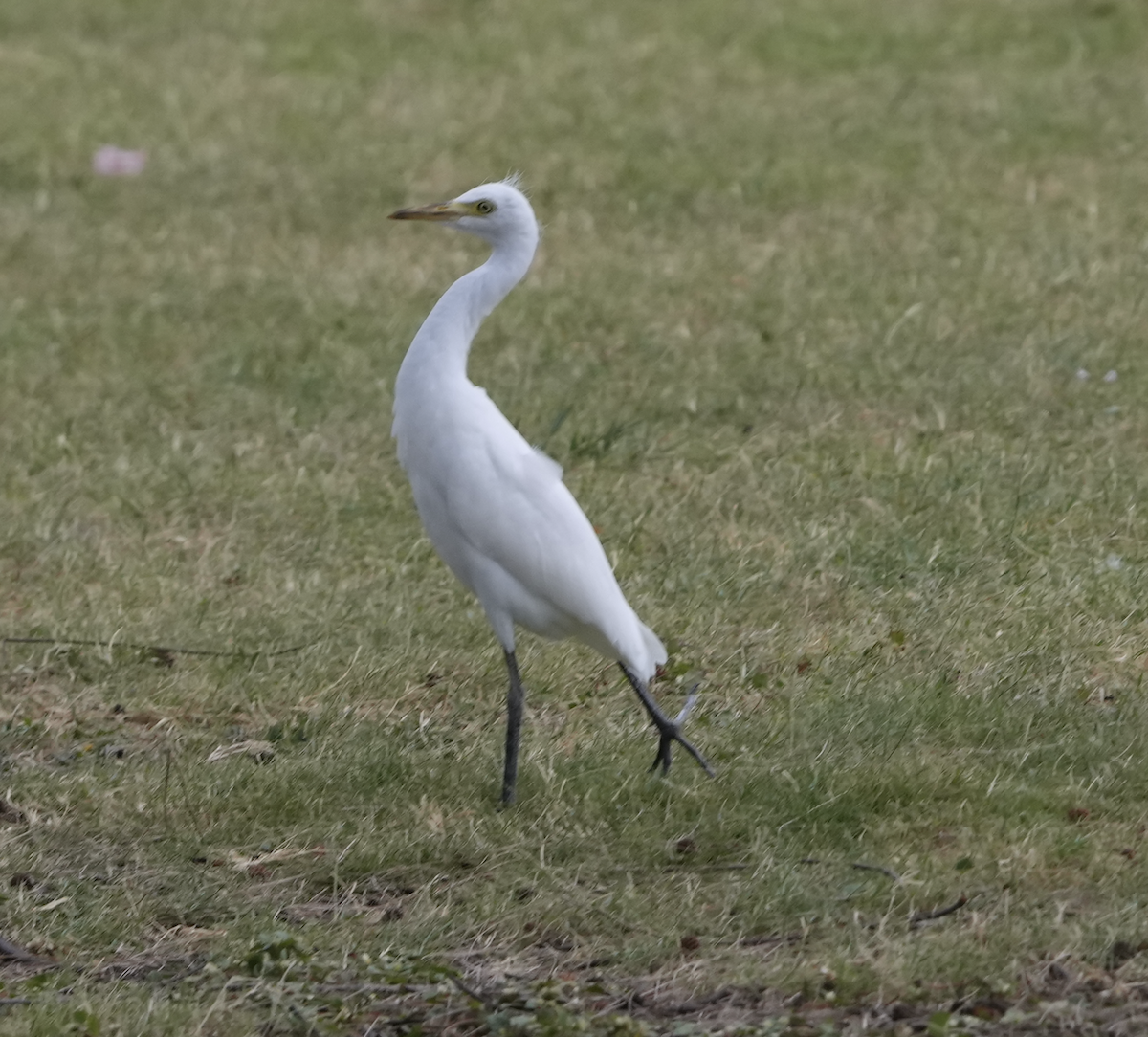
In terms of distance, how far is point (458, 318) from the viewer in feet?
13.1

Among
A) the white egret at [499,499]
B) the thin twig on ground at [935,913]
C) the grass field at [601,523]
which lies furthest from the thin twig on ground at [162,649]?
the thin twig on ground at [935,913]

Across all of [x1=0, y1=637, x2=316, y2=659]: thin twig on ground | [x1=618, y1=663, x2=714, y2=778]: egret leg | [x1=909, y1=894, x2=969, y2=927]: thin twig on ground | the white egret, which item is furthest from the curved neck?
[x1=909, y1=894, x2=969, y2=927]: thin twig on ground

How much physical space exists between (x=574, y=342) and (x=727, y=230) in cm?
134

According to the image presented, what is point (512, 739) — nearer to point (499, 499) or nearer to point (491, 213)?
point (499, 499)

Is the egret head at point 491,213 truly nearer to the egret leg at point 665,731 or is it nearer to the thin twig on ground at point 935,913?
the egret leg at point 665,731

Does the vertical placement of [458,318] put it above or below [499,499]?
above

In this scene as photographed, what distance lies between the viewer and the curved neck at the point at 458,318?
13.0ft

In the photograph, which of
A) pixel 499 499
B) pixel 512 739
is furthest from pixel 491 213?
pixel 512 739

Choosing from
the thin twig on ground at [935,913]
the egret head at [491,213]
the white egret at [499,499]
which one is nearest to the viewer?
the thin twig on ground at [935,913]

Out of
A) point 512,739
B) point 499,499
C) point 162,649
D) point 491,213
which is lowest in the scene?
point 162,649

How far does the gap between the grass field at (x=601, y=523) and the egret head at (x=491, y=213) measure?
3.60ft

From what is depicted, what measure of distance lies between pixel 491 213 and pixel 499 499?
0.60 metres

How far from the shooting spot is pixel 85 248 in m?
8.25

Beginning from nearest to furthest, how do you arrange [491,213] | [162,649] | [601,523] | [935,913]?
[935,913]
[491,213]
[162,649]
[601,523]
